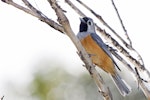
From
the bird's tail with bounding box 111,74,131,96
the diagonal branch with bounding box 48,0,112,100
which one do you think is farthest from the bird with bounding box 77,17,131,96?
the diagonal branch with bounding box 48,0,112,100

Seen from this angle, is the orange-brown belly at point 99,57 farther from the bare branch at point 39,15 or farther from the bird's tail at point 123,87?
the bare branch at point 39,15

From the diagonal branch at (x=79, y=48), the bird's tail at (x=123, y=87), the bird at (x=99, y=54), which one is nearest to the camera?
the diagonal branch at (x=79, y=48)

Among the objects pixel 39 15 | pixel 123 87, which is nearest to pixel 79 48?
pixel 39 15

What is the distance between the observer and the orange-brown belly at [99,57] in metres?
3.94

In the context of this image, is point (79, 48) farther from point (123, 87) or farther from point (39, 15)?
point (123, 87)

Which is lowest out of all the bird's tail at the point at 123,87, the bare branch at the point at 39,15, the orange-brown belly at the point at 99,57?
the bird's tail at the point at 123,87

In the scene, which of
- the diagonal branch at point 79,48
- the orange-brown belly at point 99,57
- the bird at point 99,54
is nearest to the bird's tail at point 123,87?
the bird at point 99,54

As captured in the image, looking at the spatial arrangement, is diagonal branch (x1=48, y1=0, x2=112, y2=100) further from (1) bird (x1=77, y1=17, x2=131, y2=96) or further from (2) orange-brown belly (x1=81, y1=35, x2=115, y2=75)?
(2) orange-brown belly (x1=81, y1=35, x2=115, y2=75)

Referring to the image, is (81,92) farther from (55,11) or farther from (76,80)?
(55,11)

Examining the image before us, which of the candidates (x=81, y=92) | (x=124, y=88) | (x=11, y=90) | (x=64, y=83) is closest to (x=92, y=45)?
(x=124, y=88)

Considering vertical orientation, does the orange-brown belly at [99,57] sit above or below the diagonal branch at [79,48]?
above

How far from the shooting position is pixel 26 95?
15883 mm

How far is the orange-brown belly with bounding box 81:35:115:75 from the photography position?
3.94 meters

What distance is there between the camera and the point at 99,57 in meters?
4.02
